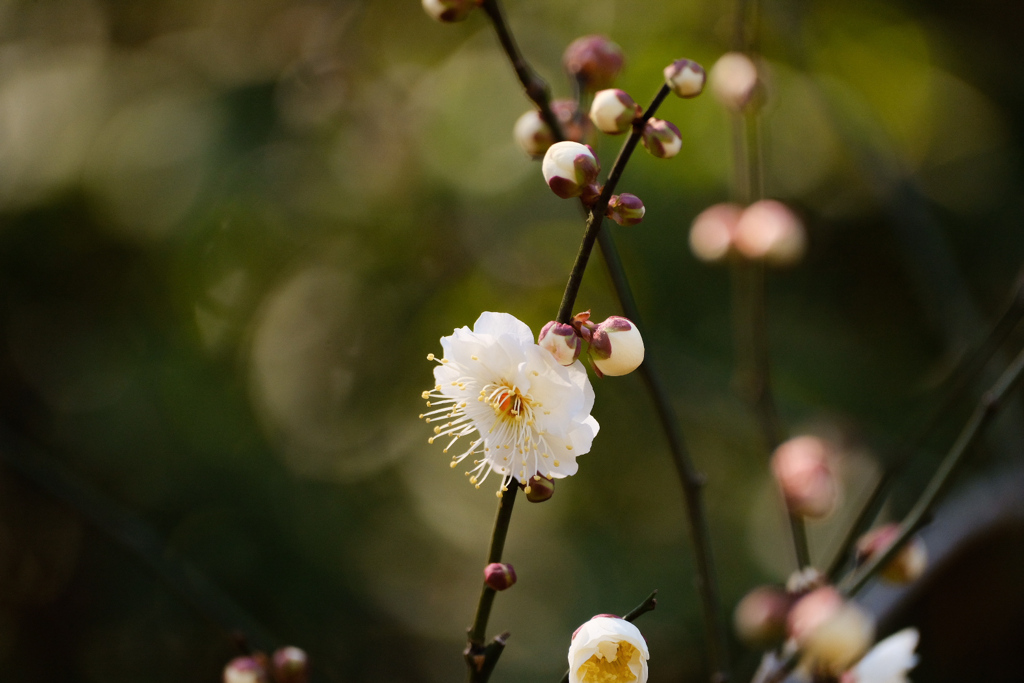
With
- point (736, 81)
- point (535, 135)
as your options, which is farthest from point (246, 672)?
point (736, 81)

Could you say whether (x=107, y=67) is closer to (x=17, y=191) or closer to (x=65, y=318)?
(x=17, y=191)

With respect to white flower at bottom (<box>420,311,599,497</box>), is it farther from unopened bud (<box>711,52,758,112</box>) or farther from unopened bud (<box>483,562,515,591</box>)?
unopened bud (<box>711,52,758,112</box>)

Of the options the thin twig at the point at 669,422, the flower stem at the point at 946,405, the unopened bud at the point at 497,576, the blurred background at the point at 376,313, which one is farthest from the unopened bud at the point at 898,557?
the blurred background at the point at 376,313

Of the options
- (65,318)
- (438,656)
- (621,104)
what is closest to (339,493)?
(438,656)

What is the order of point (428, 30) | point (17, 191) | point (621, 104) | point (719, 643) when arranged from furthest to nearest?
1. point (428, 30)
2. point (17, 191)
3. point (719, 643)
4. point (621, 104)

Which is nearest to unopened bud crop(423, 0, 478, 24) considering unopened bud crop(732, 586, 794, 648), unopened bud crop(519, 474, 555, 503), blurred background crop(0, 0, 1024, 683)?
unopened bud crop(519, 474, 555, 503)

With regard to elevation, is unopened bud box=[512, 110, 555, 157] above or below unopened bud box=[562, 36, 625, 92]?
below
